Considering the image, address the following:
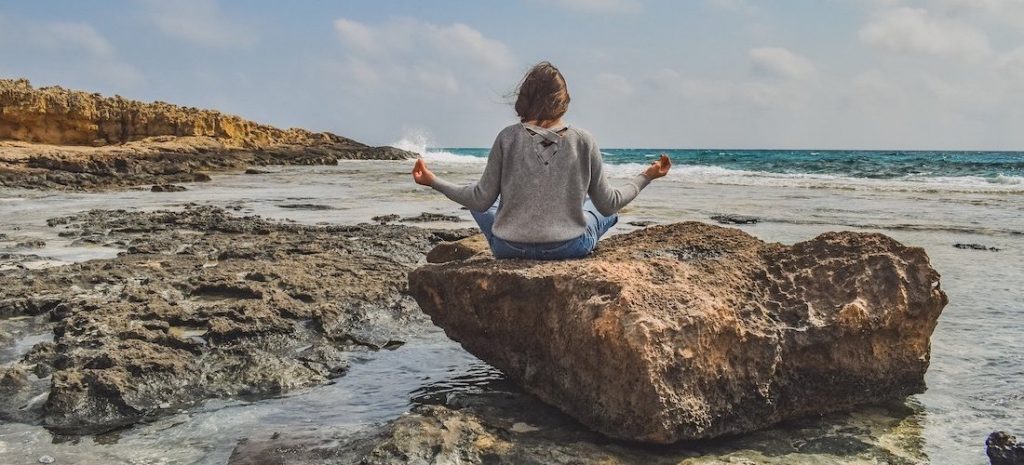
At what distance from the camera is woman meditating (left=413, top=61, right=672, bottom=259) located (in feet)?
12.9

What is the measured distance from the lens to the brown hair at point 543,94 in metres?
3.91

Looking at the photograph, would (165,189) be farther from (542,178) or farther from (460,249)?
(542,178)

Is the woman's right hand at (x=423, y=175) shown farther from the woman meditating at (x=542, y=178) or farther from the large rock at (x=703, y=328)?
the large rock at (x=703, y=328)

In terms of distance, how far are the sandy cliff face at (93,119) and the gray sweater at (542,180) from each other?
34199mm

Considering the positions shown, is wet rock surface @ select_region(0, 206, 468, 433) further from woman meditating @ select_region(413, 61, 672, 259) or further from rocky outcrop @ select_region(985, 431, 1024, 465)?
rocky outcrop @ select_region(985, 431, 1024, 465)

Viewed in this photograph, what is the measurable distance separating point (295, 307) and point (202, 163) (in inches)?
977

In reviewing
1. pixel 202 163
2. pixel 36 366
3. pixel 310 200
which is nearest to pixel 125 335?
pixel 36 366

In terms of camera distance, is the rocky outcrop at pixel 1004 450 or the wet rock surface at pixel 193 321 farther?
the wet rock surface at pixel 193 321

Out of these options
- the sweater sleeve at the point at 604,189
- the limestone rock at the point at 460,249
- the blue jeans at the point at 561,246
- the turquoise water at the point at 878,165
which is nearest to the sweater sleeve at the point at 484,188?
the blue jeans at the point at 561,246

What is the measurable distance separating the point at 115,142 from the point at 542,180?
1445 inches

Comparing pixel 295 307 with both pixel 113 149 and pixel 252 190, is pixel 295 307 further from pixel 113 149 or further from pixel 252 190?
pixel 113 149

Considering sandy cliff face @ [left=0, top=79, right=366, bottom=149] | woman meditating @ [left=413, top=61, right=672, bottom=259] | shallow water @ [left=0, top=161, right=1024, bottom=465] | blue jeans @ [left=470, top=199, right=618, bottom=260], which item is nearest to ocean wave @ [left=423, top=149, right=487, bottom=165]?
sandy cliff face @ [left=0, top=79, right=366, bottom=149]

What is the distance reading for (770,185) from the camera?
2269 centimetres

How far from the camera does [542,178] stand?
12.9ft
